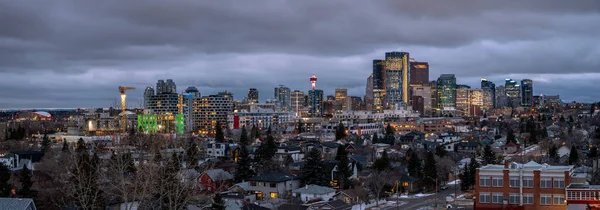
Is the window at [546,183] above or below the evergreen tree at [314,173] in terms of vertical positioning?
above

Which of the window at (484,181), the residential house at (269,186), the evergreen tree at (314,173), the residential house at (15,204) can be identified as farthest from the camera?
the evergreen tree at (314,173)

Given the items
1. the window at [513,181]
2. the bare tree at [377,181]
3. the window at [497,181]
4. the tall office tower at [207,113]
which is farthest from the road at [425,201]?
the tall office tower at [207,113]

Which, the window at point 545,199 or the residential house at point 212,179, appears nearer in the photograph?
the window at point 545,199

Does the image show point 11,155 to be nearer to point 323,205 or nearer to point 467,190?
point 323,205

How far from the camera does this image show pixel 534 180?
1117 inches

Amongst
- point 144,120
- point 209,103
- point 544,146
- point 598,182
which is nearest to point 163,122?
point 144,120

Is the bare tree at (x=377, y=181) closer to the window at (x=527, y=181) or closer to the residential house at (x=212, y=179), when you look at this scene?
the residential house at (x=212, y=179)

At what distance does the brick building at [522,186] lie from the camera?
28094 mm

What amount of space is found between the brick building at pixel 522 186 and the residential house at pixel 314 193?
27.5 feet

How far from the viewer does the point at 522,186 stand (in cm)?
2862

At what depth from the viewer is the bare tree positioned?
122 feet

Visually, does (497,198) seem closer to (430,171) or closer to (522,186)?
(522,186)

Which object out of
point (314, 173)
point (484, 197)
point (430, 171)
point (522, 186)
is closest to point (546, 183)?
point (522, 186)

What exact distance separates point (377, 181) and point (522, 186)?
35.8 ft
